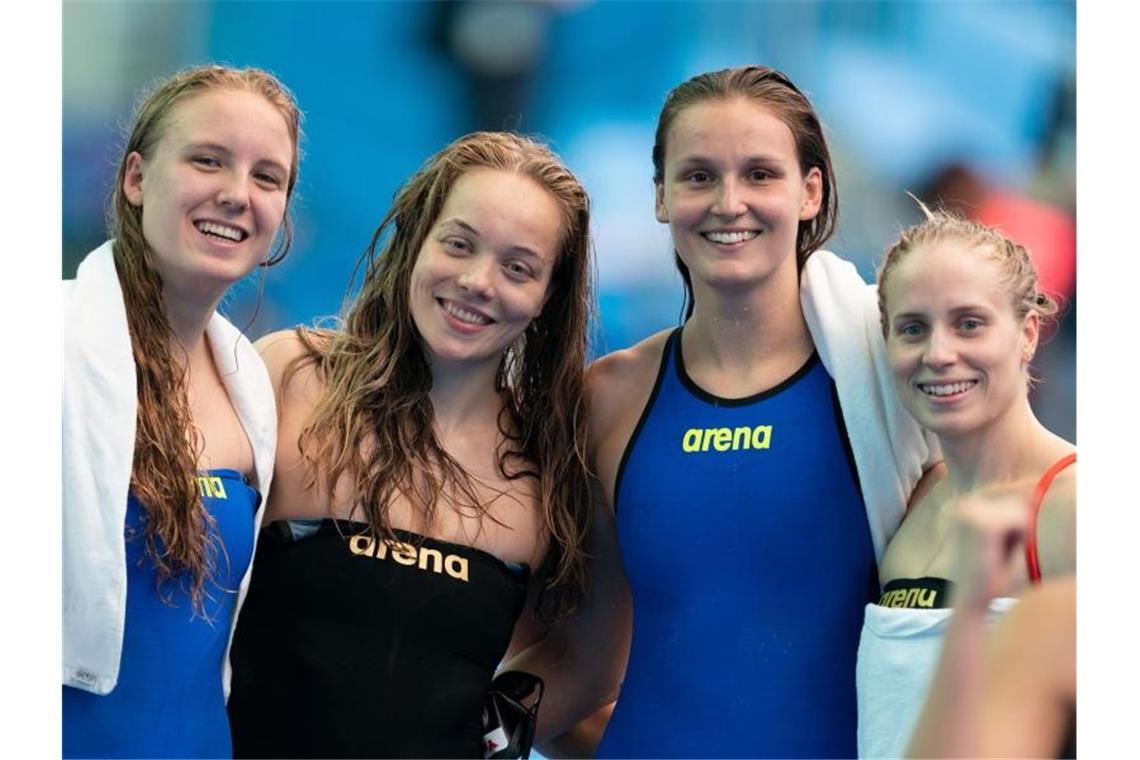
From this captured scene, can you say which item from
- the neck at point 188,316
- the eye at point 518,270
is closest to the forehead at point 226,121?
the neck at point 188,316

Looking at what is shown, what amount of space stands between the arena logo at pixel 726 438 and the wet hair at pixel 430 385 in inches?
9.4

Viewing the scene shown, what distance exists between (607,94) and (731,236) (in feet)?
9.53

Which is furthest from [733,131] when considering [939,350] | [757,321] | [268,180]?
[268,180]

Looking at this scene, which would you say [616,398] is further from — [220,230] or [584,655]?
[220,230]

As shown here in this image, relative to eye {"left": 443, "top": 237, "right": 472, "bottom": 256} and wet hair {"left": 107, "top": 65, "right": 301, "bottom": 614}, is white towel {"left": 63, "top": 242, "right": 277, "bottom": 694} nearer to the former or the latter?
wet hair {"left": 107, "top": 65, "right": 301, "bottom": 614}

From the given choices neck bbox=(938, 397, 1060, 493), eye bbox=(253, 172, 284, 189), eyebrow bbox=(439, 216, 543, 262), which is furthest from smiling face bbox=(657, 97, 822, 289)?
eye bbox=(253, 172, 284, 189)

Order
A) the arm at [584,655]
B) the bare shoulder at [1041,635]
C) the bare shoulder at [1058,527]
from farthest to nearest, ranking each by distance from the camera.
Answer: the arm at [584,655] → the bare shoulder at [1058,527] → the bare shoulder at [1041,635]

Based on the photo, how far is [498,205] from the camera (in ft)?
8.50

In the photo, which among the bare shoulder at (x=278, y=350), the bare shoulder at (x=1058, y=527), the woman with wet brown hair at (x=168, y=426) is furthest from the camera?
the bare shoulder at (x=278, y=350)

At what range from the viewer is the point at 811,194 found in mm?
2635

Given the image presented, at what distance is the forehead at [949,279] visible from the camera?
224 cm

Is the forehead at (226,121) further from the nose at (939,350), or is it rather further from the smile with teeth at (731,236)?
the nose at (939,350)

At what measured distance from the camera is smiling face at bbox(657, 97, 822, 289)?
2.50 metres
